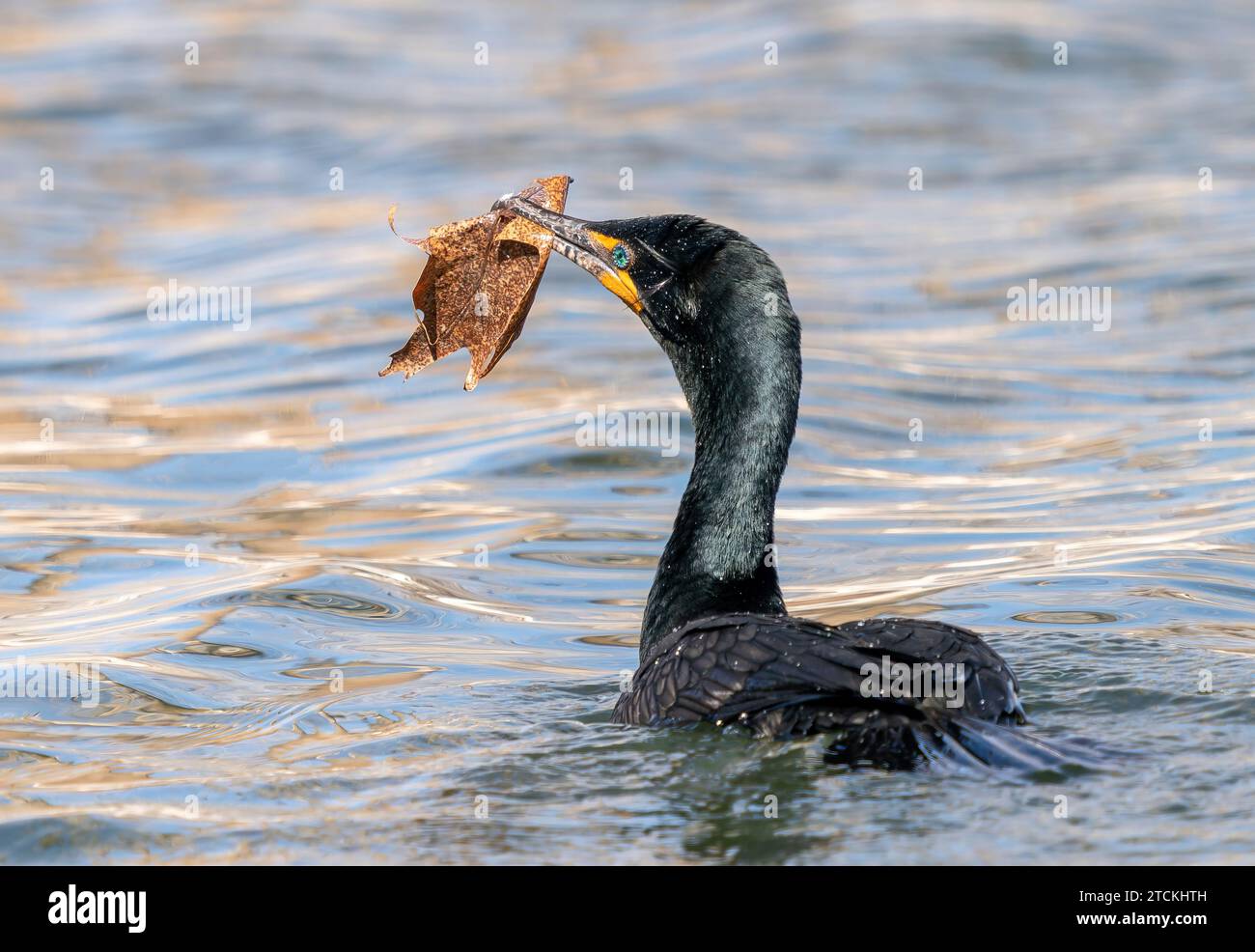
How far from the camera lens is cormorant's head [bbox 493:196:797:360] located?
623cm

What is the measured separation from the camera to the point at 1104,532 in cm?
916

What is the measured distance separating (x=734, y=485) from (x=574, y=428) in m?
4.86

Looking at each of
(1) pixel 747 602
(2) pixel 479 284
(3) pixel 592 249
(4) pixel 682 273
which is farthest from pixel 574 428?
(1) pixel 747 602

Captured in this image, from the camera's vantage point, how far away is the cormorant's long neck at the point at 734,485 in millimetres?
6297

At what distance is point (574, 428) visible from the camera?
11.2 m

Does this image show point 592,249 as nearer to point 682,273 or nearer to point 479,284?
point 682,273

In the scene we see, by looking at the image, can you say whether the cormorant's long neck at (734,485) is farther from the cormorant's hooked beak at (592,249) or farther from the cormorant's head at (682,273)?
the cormorant's hooked beak at (592,249)

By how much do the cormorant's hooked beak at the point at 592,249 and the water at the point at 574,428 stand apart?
4.77ft

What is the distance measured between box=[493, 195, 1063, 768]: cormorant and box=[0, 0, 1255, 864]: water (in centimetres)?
14

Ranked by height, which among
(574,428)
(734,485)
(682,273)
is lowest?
(734,485)

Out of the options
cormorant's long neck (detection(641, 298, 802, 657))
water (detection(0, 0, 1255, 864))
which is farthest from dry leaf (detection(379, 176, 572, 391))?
water (detection(0, 0, 1255, 864))

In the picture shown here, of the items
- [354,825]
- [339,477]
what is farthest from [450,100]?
[354,825]

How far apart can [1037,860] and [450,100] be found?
656 inches
